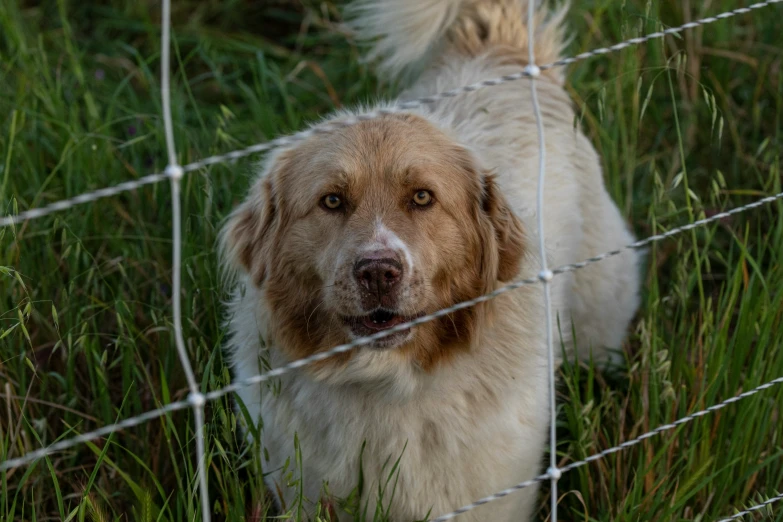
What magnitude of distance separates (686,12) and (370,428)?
3.08m

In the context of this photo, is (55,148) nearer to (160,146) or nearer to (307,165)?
(160,146)

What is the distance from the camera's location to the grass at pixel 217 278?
113 inches

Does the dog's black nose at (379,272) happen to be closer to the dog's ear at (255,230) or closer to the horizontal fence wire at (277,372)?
the horizontal fence wire at (277,372)

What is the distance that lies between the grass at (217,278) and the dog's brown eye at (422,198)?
0.52 meters

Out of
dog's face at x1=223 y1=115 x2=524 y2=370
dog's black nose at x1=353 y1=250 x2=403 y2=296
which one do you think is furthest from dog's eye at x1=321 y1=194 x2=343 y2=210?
dog's black nose at x1=353 y1=250 x2=403 y2=296

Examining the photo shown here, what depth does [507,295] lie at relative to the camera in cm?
293

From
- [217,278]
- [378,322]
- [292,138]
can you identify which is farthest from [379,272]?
[217,278]

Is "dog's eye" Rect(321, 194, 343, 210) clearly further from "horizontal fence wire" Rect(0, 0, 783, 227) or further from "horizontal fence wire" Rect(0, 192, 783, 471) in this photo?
"horizontal fence wire" Rect(0, 192, 783, 471)

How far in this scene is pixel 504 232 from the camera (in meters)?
2.95

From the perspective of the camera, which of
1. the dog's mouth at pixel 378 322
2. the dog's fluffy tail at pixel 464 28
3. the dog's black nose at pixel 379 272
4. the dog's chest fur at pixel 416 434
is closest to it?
the dog's black nose at pixel 379 272

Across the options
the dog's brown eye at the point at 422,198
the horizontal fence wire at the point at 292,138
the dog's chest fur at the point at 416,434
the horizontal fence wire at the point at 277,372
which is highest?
the horizontal fence wire at the point at 292,138

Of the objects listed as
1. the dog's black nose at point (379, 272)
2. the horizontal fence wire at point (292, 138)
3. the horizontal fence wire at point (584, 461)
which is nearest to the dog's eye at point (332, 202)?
the horizontal fence wire at point (292, 138)

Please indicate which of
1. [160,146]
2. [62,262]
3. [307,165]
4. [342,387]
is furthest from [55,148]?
[342,387]

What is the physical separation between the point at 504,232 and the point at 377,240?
537 millimetres
